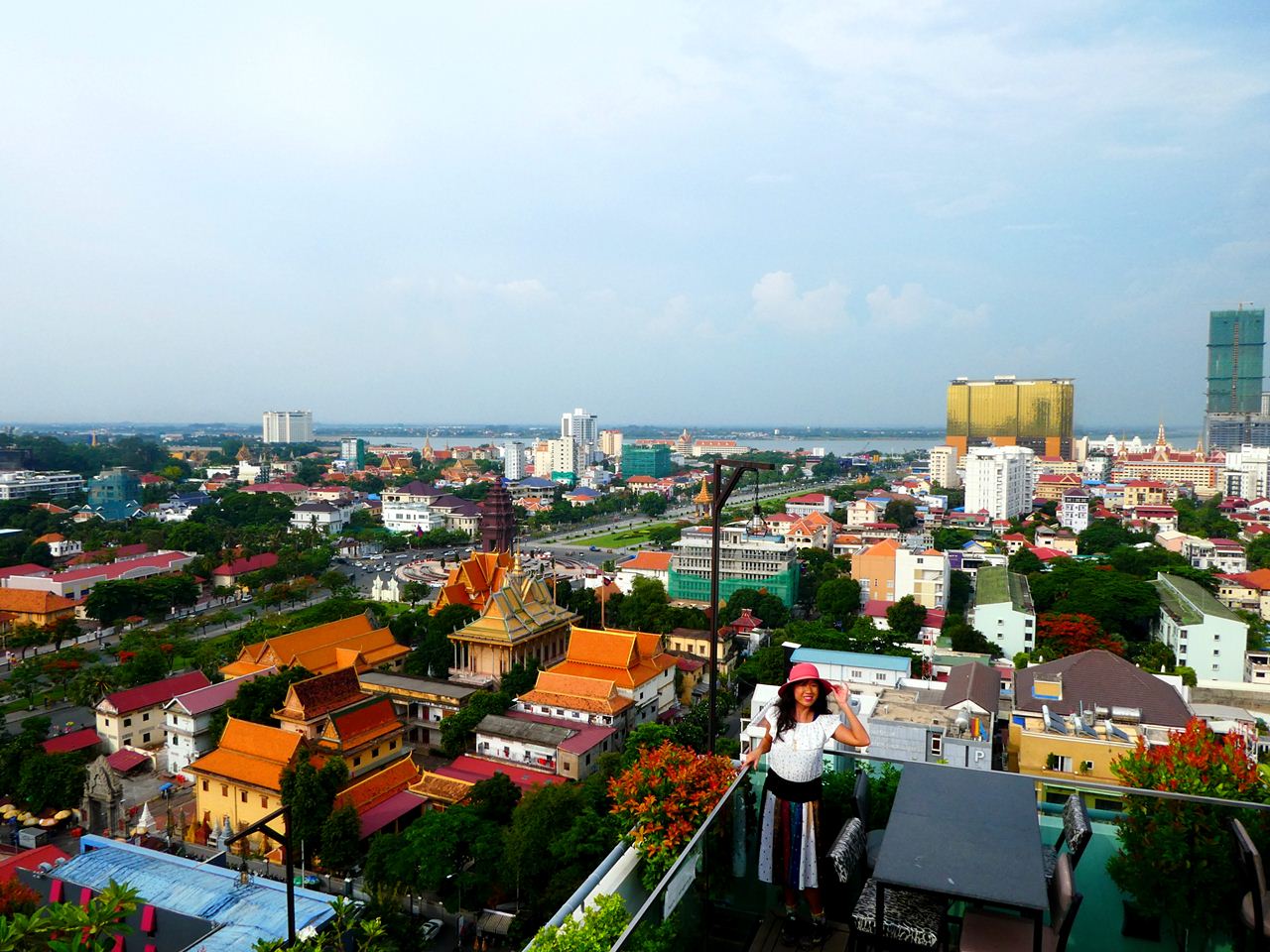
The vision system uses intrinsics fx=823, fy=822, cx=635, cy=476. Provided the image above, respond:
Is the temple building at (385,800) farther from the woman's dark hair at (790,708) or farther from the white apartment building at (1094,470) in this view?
the white apartment building at (1094,470)

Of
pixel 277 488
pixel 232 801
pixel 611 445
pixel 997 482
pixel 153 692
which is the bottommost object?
pixel 232 801

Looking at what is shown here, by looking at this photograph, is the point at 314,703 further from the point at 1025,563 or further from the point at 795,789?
the point at 1025,563

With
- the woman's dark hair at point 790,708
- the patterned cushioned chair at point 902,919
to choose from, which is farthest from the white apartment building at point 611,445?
the patterned cushioned chair at point 902,919

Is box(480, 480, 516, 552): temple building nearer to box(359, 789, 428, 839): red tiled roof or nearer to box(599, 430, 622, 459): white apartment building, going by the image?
box(359, 789, 428, 839): red tiled roof

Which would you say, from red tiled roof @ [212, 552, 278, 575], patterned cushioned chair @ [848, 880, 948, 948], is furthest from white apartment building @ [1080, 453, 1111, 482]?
patterned cushioned chair @ [848, 880, 948, 948]

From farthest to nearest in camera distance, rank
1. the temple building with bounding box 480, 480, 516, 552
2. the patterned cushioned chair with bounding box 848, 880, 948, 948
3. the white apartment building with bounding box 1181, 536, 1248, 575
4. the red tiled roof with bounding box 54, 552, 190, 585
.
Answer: the white apartment building with bounding box 1181, 536, 1248, 575 → the red tiled roof with bounding box 54, 552, 190, 585 → the temple building with bounding box 480, 480, 516, 552 → the patterned cushioned chair with bounding box 848, 880, 948, 948

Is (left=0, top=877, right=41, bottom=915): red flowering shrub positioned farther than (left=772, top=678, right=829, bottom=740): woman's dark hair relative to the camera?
Yes

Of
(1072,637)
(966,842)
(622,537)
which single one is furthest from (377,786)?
(622,537)
